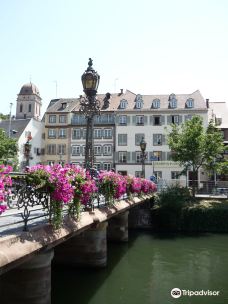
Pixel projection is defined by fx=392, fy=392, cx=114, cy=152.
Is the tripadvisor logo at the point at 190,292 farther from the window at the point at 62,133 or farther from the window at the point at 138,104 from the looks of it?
the window at the point at 62,133

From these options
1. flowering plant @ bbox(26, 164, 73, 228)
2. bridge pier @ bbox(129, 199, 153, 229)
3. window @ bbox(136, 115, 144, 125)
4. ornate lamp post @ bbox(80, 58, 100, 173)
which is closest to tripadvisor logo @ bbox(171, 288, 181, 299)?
ornate lamp post @ bbox(80, 58, 100, 173)

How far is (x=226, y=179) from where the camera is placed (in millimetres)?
50062

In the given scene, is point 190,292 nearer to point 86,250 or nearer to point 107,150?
point 86,250

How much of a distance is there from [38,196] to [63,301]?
5.78 meters

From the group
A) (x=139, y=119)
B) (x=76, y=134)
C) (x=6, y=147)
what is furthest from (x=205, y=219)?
(x=76, y=134)

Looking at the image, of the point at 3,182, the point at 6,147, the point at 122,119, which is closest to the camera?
the point at 3,182

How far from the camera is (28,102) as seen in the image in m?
88.8

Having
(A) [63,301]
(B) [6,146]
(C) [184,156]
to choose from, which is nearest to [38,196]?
(A) [63,301]

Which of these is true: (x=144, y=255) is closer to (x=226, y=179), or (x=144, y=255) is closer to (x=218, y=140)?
(x=218, y=140)

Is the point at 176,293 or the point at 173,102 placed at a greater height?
the point at 173,102

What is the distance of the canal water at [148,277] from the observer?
1269 centimetres

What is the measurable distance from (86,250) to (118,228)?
27.8ft

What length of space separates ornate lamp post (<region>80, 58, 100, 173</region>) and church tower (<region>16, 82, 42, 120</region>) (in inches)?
3009

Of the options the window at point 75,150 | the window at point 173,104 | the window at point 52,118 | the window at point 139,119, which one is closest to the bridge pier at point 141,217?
the window at point 139,119
